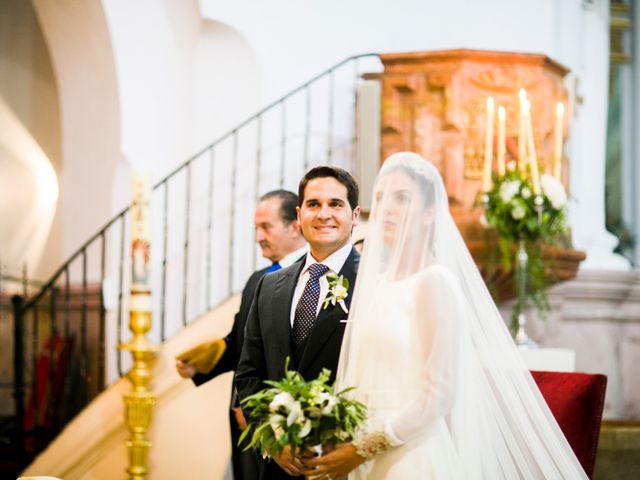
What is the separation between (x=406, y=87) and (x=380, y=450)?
3.92 m

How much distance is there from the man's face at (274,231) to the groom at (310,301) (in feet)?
3.08

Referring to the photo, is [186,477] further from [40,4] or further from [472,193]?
[40,4]

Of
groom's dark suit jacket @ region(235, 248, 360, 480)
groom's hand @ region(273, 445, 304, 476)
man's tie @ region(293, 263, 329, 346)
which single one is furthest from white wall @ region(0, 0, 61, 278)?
groom's hand @ region(273, 445, 304, 476)

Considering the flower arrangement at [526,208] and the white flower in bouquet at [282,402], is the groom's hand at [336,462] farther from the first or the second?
the flower arrangement at [526,208]

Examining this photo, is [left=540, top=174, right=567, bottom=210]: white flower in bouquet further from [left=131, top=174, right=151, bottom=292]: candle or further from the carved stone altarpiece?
[left=131, top=174, right=151, bottom=292]: candle

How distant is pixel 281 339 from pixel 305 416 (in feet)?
1.73

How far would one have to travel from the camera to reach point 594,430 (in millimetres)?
3352

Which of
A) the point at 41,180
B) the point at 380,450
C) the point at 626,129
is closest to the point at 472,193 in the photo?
the point at 626,129

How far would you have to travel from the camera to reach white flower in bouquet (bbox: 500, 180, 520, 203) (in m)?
5.27

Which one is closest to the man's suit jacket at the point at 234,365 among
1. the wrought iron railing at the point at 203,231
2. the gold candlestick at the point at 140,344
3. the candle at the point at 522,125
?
the gold candlestick at the point at 140,344

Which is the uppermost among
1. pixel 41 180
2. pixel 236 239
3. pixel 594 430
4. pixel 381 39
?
pixel 381 39

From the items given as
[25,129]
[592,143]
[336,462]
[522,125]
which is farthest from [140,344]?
[592,143]

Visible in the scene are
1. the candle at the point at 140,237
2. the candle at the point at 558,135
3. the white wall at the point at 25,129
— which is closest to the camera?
the candle at the point at 558,135

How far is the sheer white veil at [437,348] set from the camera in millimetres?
2697
